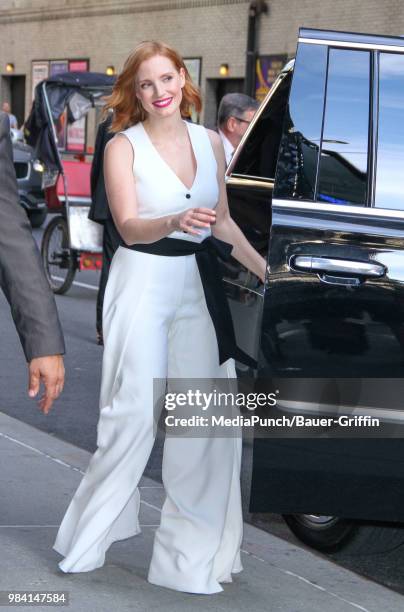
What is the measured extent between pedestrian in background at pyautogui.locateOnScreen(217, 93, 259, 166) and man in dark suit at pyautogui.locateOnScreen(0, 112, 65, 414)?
5.11 meters

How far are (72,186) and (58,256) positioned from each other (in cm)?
69

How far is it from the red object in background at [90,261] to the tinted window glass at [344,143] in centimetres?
858

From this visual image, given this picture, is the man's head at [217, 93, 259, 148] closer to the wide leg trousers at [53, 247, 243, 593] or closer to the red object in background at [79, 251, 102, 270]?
the red object in background at [79, 251, 102, 270]

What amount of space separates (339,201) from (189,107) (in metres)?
0.70

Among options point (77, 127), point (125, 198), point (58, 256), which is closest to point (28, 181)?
point (58, 256)

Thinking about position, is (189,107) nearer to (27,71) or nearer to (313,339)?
(313,339)

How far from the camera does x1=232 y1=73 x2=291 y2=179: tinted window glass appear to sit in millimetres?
5102

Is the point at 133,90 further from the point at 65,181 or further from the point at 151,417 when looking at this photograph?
the point at 65,181

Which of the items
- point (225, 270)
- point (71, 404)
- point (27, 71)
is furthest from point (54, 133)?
point (27, 71)

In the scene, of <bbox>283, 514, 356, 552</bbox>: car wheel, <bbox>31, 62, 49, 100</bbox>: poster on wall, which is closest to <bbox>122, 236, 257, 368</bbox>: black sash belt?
<bbox>283, 514, 356, 552</bbox>: car wheel

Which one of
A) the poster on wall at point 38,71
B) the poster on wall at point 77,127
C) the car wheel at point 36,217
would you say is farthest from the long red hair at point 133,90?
the poster on wall at point 38,71

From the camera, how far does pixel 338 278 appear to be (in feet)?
12.7

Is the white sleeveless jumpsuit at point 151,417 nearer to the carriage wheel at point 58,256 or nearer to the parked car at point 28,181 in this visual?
the carriage wheel at point 58,256

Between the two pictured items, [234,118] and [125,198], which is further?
[234,118]
